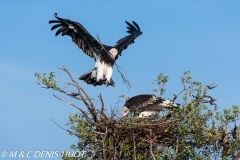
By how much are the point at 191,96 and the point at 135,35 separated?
15.2 feet

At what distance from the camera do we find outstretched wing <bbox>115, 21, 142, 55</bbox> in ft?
42.6

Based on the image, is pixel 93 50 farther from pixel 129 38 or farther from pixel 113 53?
pixel 129 38

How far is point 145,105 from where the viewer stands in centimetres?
1055

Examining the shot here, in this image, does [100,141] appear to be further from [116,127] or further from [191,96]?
[191,96]

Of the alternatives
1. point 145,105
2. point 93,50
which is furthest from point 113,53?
point 145,105

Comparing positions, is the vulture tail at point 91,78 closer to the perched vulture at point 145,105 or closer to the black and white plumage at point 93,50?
the black and white plumage at point 93,50

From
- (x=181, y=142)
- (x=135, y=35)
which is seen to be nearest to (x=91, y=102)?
(x=181, y=142)

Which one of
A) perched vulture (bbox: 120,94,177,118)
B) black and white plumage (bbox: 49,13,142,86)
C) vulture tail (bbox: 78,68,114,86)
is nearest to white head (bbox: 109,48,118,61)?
black and white plumage (bbox: 49,13,142,86)

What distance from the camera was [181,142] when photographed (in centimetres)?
912

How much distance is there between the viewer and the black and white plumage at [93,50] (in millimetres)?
11953

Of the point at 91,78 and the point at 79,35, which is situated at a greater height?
the point at 79,35

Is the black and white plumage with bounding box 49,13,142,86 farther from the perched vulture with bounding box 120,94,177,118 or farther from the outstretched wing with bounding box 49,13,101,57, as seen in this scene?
the perched vulture with bounding box 120,94,177,118

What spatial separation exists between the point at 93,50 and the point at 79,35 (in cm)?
47

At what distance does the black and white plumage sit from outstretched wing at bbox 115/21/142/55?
387 millimetres
